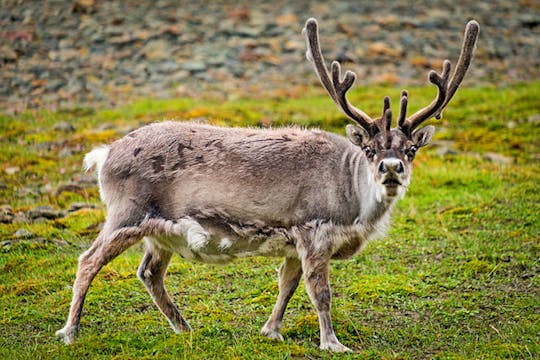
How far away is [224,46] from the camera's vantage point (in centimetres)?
2522

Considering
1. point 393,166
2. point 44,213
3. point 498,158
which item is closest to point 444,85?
point 393,166

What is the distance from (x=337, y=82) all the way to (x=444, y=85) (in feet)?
4.03

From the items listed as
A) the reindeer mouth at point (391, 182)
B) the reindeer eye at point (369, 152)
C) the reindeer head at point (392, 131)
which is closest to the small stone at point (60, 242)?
the reindeer head at point (392, 131)

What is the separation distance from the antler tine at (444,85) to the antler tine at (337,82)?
0.46 m

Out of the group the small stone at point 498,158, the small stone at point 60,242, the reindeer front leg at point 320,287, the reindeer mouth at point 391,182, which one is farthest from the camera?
the small stone at point 498,158

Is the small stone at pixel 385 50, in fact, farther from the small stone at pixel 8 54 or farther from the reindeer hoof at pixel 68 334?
the reindeer hoof at pixel 68 334

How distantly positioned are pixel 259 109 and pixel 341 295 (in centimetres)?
1081

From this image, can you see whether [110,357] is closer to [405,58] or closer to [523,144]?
[523,144]

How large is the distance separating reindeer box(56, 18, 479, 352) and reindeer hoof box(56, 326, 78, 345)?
0.05ft

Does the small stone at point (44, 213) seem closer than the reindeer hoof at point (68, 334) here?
No

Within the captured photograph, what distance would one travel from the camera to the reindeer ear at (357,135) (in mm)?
8945

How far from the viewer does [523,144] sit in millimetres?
18328

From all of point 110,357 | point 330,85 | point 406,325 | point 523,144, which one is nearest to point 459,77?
point 330,85

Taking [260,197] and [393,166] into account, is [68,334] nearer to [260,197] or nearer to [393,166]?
[260,197]
